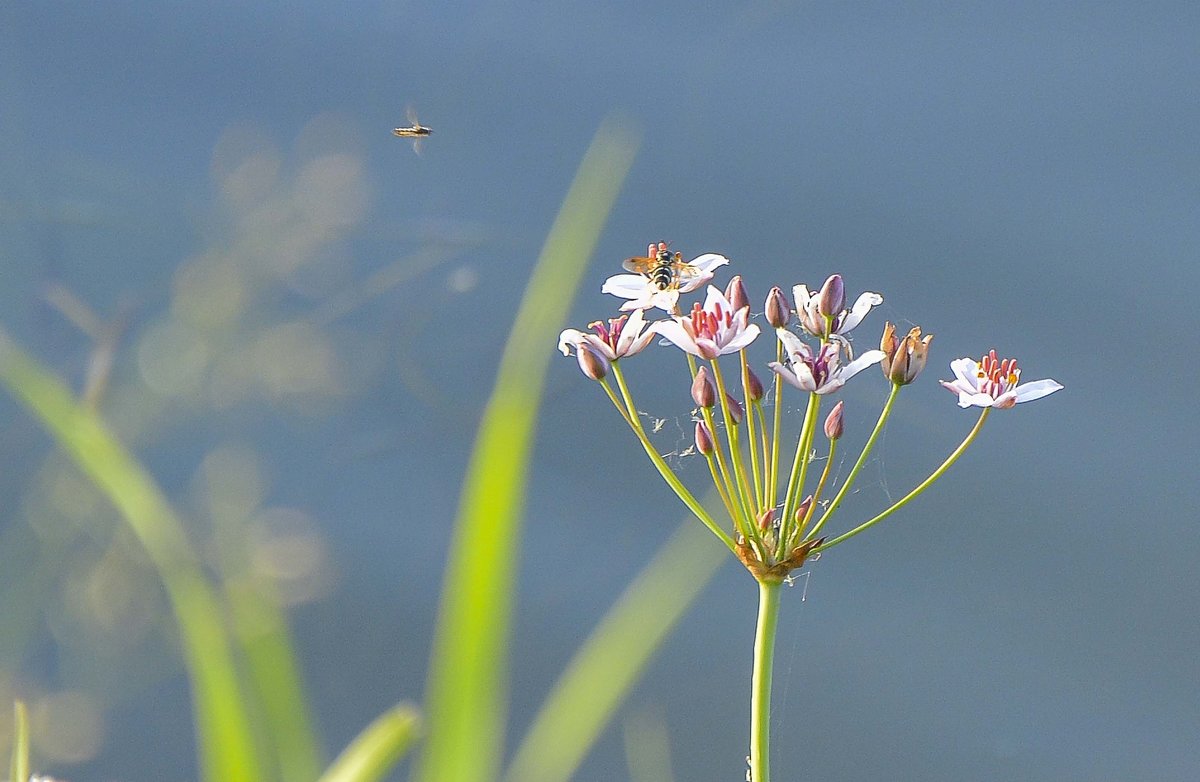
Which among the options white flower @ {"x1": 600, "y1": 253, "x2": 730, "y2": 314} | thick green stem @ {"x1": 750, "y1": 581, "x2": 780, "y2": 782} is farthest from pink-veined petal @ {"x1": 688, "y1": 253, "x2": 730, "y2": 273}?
thick green stem @ {"x1": 750, "y1": 581, "x2": 780, "y2": 782}

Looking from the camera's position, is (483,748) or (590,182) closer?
(483,748)

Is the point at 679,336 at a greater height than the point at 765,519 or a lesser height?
greater

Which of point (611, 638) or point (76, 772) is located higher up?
point (76, 772)

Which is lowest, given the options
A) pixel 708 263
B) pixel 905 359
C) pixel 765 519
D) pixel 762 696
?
pixel 762 696

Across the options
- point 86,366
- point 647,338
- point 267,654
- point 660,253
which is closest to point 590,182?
point 86,366

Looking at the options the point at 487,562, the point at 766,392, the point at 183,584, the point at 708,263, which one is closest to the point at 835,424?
the point at 766,392

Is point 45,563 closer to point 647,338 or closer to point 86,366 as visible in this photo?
point 86,366

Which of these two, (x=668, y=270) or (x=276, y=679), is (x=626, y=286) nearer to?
(x=668, y=270)
